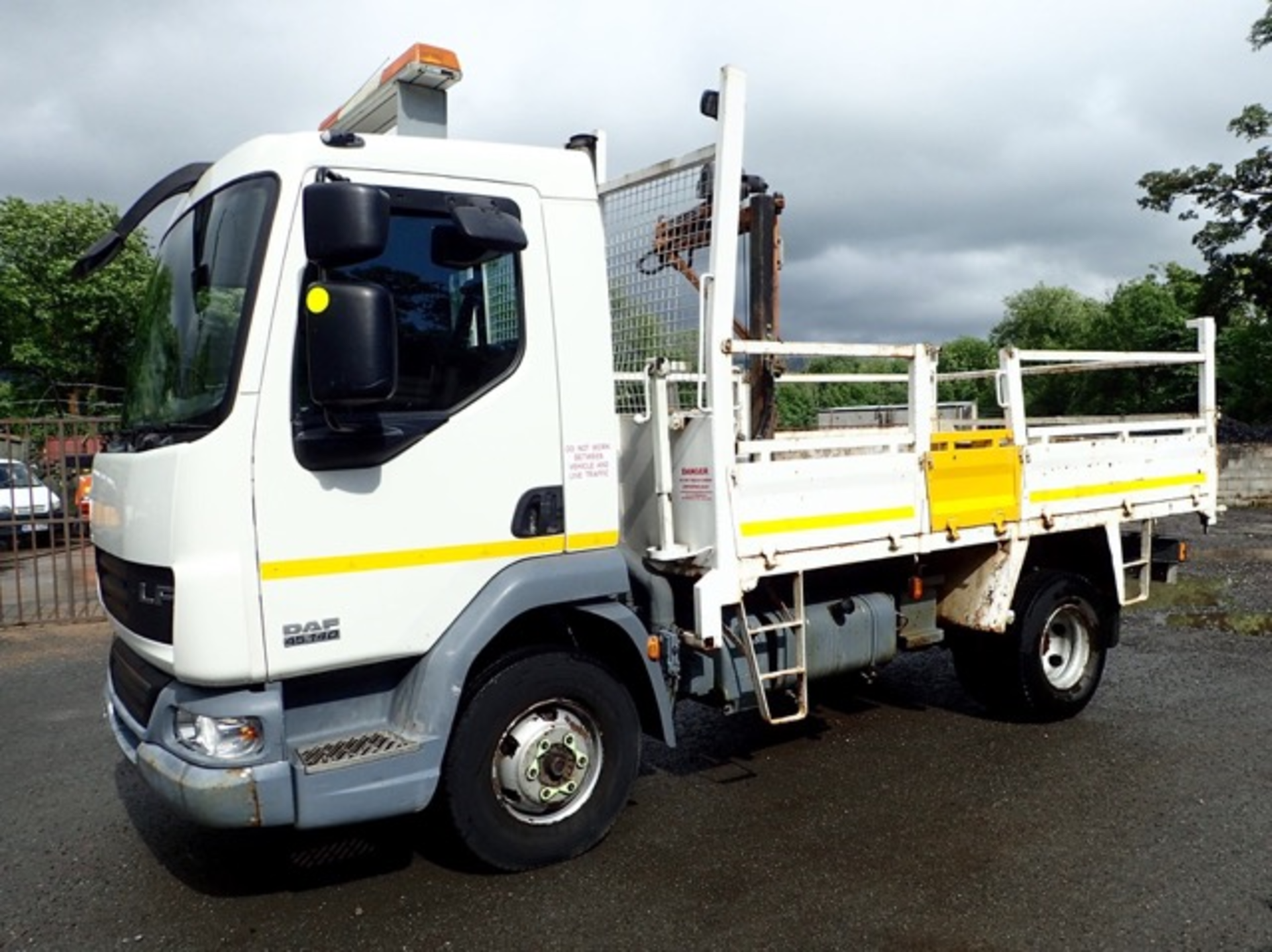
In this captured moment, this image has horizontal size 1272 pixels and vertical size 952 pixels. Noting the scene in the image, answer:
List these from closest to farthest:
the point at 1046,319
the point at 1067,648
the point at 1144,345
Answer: the point at 1067,648, the point at 1144,345, the point at 1046,319

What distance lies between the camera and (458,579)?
3.55 m

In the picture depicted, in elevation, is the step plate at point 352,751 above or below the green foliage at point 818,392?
below

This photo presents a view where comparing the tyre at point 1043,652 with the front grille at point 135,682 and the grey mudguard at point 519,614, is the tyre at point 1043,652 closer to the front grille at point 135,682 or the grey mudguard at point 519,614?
the grey mudguard at point 519,614

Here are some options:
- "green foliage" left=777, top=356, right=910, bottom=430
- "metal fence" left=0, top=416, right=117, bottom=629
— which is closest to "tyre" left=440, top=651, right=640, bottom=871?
"green foliage" left=777, top=356, right=910, bottom=430

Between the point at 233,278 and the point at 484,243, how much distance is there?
849 millimetres

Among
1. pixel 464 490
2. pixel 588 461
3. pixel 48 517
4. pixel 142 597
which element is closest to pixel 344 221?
pixel 464 490

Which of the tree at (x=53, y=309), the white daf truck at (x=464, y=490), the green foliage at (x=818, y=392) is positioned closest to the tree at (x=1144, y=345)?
the green foliage at (x=818, y=392)

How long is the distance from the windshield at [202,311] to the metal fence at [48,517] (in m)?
2.27

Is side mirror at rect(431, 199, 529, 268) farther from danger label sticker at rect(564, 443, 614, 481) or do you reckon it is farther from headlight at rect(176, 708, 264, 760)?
headlight at rect(176, 708, 264, 760)

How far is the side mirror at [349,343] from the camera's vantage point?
3014 mm

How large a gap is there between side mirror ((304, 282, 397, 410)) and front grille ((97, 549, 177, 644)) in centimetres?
84

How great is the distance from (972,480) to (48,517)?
9122mm

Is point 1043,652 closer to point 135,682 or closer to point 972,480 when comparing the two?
point 972,480

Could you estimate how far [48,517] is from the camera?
32.4 ft
